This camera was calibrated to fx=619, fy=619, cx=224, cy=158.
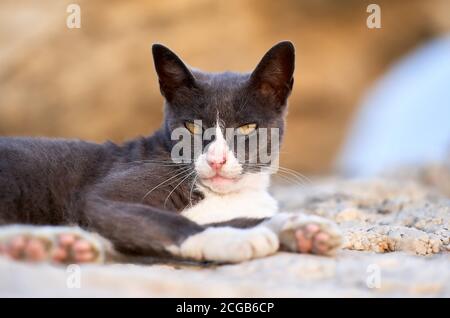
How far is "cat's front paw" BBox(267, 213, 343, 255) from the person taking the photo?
9.39ft

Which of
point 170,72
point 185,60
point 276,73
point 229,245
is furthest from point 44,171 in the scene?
point 185,60

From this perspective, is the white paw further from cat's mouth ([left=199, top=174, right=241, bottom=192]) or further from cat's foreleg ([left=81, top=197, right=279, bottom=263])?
cat's mouth ([left=199, top=174, right=241, bottom=192])

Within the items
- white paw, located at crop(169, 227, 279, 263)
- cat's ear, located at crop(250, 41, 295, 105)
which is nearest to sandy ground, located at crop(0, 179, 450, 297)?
white paw, located at crop(169, 227, 279, 263)

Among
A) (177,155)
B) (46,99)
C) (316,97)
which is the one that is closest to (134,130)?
(46,99)

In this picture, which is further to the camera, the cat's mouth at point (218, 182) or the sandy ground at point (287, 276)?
the cat's mouth at point (218, 182)

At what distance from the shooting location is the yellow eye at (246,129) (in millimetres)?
3502

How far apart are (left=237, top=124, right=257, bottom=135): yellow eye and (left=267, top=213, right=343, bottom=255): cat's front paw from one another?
0.74 metres

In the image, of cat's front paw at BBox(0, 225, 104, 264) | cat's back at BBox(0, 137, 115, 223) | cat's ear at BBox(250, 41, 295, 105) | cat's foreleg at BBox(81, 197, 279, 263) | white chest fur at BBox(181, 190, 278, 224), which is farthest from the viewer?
cat's ear at BBox(250, 41, 295, 105)

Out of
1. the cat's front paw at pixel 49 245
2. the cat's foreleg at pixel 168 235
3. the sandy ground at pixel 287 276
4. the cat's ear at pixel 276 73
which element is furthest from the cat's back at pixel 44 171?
the cat's ear at pixel 276 73

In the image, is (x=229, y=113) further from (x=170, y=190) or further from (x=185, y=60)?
(x=185, y=60)

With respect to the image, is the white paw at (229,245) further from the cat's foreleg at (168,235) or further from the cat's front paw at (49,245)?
the cat's front paw at (49,245)

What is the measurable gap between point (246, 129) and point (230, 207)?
1.49ft

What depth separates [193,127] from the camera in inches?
140

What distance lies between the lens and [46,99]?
9.75 metres
